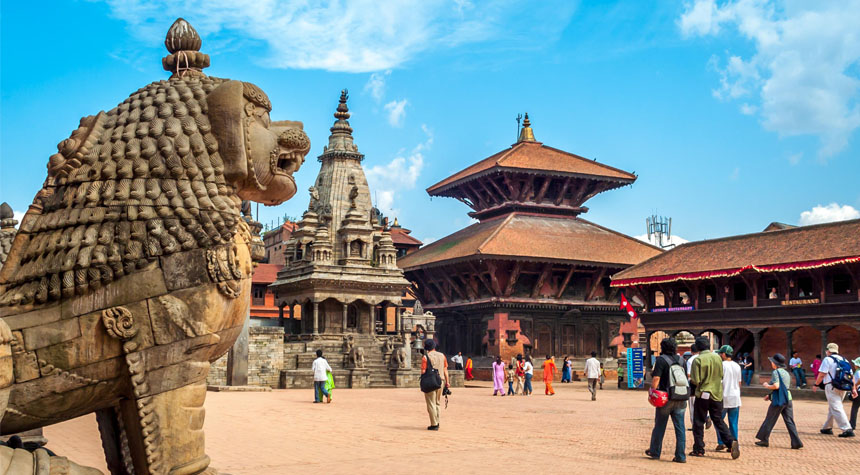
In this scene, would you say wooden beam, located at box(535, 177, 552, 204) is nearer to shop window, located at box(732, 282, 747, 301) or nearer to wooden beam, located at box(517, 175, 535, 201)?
wooden beam, located at box(517, 175, 535, 201)

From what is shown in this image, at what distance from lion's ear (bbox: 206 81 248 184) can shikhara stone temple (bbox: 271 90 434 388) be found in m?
27.3

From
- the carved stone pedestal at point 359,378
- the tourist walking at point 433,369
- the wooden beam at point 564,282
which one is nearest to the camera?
the tourist walking at point 433,369

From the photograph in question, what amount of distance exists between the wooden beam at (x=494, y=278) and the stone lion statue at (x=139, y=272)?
32069mm

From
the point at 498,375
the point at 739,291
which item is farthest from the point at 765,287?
the point at 498,375

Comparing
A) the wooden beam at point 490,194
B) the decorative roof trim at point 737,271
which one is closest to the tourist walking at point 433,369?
the decorative roof trim at point 737,271

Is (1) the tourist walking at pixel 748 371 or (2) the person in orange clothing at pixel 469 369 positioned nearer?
(1) the tourist walking at pixel 748 371

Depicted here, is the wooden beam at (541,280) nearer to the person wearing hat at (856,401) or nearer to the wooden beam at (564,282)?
the wooden beam at (564,282)

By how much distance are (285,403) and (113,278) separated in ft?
51.8

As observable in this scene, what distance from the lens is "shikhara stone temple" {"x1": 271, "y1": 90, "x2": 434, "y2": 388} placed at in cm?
3459

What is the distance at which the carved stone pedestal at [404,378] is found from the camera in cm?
Answer: 3120

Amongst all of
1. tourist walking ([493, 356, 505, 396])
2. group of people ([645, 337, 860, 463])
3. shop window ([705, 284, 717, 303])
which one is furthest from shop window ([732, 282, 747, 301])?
group of people ([645, 337, 860, 463])

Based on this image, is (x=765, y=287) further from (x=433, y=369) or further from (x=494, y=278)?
(x=433, y=369)

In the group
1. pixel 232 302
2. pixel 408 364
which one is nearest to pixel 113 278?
pixel 232 302

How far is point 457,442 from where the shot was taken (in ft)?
39.3
